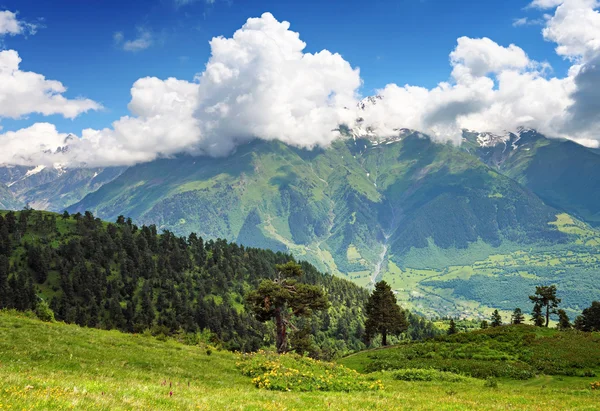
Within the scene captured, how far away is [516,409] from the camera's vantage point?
732 inches

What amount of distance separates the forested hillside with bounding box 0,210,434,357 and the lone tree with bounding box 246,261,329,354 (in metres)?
48.3

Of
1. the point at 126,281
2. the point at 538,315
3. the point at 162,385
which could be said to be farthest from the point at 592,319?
the point at 126,281

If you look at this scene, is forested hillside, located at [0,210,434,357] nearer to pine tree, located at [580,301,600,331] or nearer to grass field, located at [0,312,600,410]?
pine tree, located at [580,301,600,331]

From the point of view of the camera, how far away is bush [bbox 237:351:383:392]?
23.2 metres

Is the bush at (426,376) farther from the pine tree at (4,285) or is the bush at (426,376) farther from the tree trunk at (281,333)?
the pine tree at (4,285)

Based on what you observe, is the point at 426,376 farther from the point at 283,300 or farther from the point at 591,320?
the point at 591,320

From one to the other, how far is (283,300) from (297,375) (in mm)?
23553

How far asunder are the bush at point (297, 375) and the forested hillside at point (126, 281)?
67906 mm

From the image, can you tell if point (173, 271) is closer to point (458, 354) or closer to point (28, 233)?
point (28, 233)

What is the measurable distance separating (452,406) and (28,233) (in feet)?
504

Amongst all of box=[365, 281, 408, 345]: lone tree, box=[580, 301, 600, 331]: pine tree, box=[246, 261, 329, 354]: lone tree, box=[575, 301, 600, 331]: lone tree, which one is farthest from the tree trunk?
box=[580, 301, 600, 331]: pine tree

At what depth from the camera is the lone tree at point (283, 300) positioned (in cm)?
4769

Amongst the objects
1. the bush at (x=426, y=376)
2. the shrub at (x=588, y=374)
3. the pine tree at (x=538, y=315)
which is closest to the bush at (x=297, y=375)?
the bush at (x=426, y=376)

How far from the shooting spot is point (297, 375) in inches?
968
